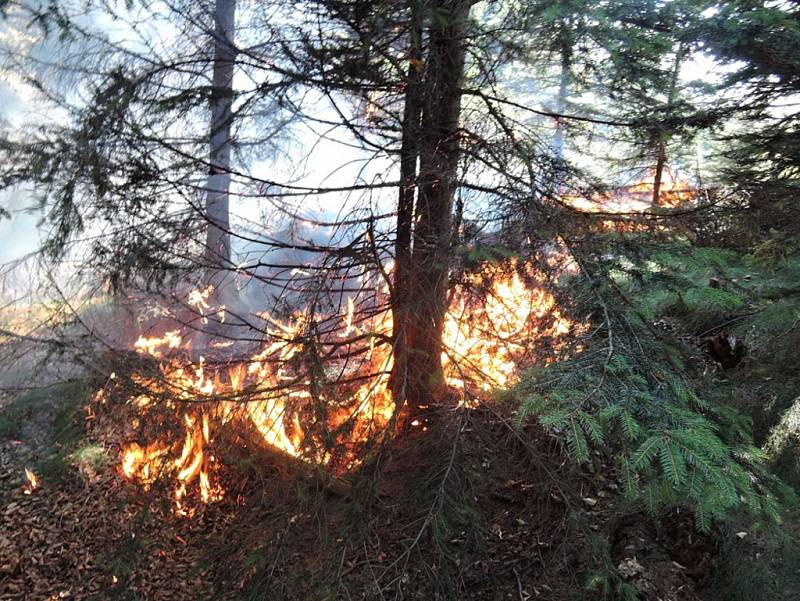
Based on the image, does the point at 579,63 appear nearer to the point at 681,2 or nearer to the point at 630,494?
the point at 681,2

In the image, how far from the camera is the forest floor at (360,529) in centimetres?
296

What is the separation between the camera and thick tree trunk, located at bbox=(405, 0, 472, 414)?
11.2 feet

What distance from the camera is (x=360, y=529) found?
2928mm

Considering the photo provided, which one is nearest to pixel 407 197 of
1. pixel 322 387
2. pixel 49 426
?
pixel 322 387

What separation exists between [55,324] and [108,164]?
1.19 metres

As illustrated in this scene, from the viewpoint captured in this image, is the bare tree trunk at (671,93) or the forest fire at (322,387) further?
the bare tree trunk at (671,93)

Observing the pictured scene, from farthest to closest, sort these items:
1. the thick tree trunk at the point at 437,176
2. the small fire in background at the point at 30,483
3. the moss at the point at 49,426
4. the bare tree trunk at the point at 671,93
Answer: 1. the moss at the point at 49,426
2. the small fire in background at the point at 30,483
3. the bare tree trunk at the point at 671,93
4. the thick tree trunk at the point at 437,176

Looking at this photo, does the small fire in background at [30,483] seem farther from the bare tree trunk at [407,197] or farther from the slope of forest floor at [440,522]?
the bare tree trunk at [407,197]

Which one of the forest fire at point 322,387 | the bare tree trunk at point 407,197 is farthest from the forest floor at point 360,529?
the bare tree trunk at point 407,197

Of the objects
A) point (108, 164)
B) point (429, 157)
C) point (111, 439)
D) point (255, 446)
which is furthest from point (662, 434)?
point (111, 439)

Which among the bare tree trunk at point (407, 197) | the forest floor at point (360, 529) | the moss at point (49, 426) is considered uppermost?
the bare tree trunk at point (407, 197)

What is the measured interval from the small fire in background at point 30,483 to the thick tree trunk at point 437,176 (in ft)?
14.3

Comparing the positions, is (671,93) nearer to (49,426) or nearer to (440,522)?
(440,522)

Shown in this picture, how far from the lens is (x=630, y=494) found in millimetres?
2100
